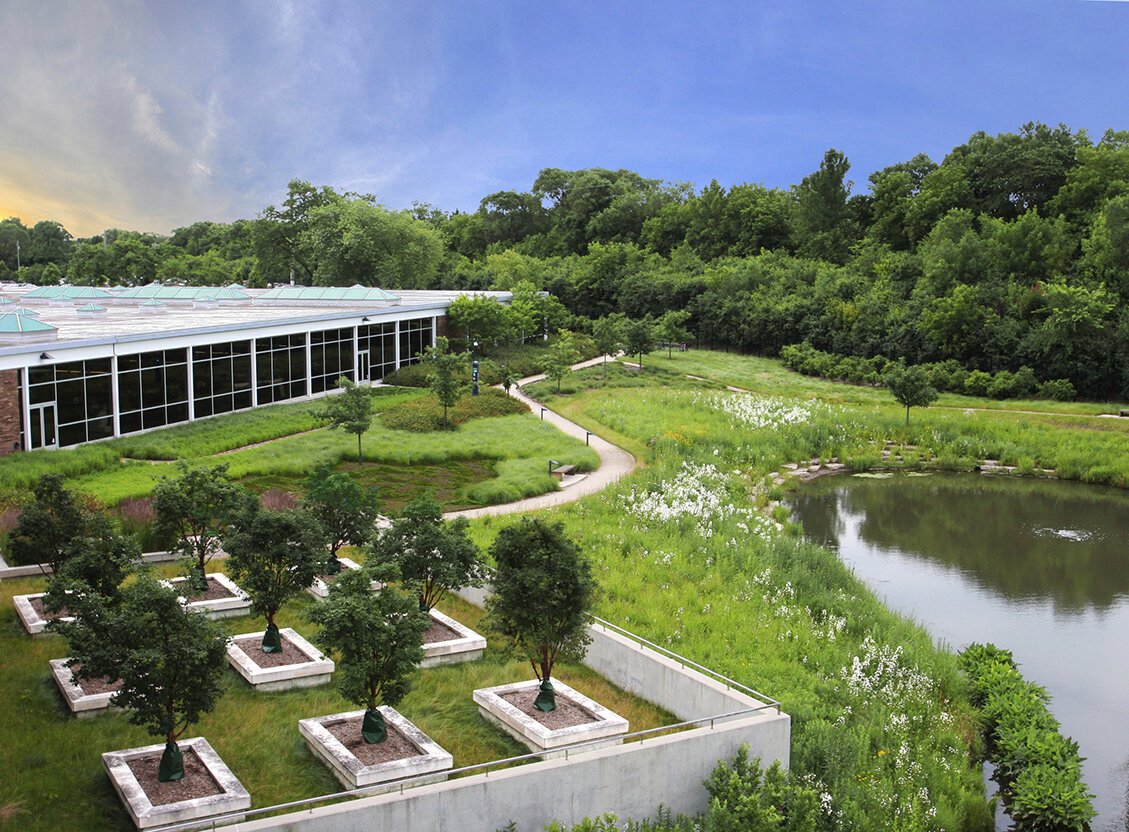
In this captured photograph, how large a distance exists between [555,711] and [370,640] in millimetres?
2827

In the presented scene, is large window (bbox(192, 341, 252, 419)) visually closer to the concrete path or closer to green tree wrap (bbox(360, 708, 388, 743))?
the concrete path

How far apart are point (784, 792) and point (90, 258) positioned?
270 ft

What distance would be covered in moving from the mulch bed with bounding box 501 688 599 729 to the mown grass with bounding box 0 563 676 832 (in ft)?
1.55

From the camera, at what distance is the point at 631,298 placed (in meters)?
60.8

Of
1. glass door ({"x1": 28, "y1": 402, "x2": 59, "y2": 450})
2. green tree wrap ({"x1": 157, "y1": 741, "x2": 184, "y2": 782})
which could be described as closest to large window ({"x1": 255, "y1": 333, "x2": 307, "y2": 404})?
glass door ({"x1": 28, "y1": 402, "x2": 59, "y2": 450})

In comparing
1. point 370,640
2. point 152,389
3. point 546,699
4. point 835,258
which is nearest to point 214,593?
point 370,640

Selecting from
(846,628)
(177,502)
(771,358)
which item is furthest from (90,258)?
(846,628)

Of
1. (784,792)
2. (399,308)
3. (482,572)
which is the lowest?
(784,792)

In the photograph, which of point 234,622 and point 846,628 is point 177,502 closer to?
point 234,622

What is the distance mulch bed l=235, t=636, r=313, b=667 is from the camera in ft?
46.8

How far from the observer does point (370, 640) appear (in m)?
11.4

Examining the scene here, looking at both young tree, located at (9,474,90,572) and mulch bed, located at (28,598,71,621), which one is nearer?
mulch bed, located at (28,598,71,621)

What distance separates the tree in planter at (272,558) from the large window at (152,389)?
16.0 meters

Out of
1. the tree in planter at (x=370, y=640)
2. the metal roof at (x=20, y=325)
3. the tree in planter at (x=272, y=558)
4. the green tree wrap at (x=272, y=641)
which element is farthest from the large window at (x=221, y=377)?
the tree in planter at (x=370, y=640)
